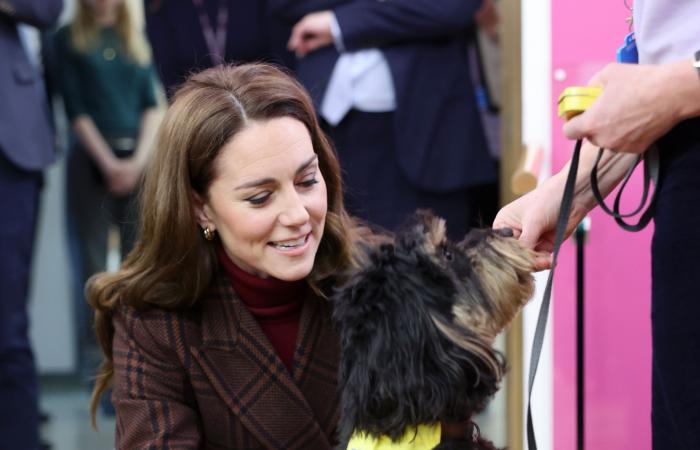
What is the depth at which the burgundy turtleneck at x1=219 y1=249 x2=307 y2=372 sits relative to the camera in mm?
2561

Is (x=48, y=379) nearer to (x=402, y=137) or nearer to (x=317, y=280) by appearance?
(x=402, y=137)

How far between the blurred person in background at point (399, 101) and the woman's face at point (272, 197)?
877mm

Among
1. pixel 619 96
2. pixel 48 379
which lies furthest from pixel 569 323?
pixel 48 379

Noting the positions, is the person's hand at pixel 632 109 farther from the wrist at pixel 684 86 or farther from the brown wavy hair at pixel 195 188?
the brown wavy hair at pixel 195 188

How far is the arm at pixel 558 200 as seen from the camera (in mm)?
2076

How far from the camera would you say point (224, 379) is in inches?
99.9

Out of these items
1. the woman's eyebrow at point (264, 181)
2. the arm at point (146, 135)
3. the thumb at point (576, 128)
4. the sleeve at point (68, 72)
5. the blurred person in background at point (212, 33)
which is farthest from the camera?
the arm at point (146, 135)

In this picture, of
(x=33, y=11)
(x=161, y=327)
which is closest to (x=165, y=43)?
(x=33, y=11)

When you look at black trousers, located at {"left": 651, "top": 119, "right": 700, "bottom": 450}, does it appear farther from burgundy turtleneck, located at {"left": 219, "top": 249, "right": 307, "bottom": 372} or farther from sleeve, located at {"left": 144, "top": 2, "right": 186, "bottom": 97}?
sleeve, located at {"left": 144, "top": 2, "right": 186, "bottom": 97}

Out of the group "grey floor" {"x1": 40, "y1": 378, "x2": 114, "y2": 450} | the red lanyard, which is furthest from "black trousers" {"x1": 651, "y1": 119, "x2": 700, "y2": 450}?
"grey floor" {"x1": 40, "y1": 378, "x2": 114, "y2": 450}

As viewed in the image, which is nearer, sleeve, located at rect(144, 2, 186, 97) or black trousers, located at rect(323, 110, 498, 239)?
black trousers, located at rect(323, 110, 498, 239)

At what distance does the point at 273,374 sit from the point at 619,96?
1.14 metres

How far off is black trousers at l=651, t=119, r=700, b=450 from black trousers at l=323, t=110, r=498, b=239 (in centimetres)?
164

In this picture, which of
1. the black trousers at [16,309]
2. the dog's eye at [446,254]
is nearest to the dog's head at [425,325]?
the dog's eye at [446,254]
